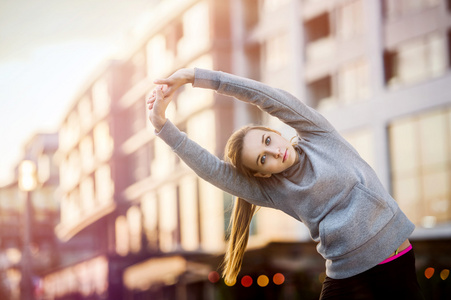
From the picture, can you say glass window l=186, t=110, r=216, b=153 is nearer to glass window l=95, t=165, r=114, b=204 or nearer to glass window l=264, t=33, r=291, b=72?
glass window l=264, t=33, r=291, b=72

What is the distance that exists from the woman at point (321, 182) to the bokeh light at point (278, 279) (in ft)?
56.9

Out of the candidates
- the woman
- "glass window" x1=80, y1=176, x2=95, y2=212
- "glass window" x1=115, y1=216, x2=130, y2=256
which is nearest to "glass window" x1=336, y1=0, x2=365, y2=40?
the woman

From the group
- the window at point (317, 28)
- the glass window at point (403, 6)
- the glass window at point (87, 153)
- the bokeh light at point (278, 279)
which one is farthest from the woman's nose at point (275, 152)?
the glass window at point (87, 153)

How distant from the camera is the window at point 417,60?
1869 cm

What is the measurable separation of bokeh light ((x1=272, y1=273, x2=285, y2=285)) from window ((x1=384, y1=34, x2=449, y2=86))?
20.4 ft

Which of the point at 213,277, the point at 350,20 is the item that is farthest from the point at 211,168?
the point at 213,277

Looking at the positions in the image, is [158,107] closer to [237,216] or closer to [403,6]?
[237,216]

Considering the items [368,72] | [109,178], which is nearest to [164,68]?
[109,178]

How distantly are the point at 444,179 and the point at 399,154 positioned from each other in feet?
6.03

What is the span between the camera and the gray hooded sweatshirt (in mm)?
2908

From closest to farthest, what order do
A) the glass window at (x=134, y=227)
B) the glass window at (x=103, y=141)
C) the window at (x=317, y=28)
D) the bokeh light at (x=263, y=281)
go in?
the bokeh light at (x=263, y=281), the window at (x=317, y=28), the glass window at (x=134, y=227), the glass window at (x=103, y=141)

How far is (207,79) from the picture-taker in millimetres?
2900

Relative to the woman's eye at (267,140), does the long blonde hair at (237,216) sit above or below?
below

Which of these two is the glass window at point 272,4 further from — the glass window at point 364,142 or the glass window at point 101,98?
the glass window at point 101,98
